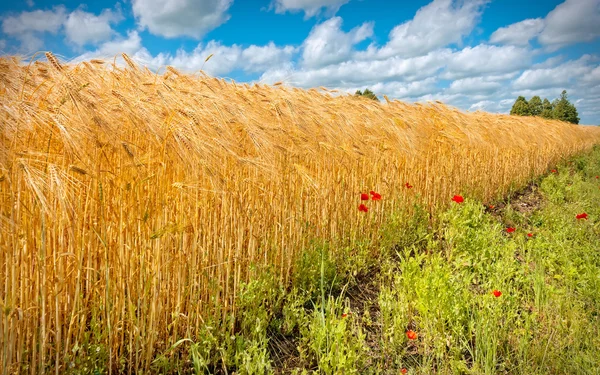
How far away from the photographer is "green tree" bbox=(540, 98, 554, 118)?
42344 millimetres

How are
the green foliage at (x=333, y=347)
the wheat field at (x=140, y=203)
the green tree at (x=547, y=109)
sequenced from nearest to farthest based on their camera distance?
1. the wheat field at (x=140, y=203)
2. the green foliage at (x=333, y=347)
3. the green tree at (x=547, y=109)

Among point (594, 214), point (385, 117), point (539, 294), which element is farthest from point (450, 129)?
point (539, 294)

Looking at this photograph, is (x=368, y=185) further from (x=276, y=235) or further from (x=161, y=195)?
(x=161, y=195)

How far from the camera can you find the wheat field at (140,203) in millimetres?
1683

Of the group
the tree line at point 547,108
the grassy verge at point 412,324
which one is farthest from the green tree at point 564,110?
the grassy verge at point 412,324

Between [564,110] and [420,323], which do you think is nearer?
[420,323]

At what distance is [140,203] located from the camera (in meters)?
2.13

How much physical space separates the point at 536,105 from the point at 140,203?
164ft

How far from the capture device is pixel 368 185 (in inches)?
171

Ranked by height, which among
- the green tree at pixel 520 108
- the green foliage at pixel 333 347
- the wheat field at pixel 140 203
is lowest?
the green foliage at pixel 333 347

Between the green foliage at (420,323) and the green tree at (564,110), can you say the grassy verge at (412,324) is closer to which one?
the green foliage at (420,323)

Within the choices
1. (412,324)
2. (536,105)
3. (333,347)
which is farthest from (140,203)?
(536,105)

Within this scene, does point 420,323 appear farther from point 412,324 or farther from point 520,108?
point 520,108

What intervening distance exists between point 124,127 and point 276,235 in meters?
1.23
